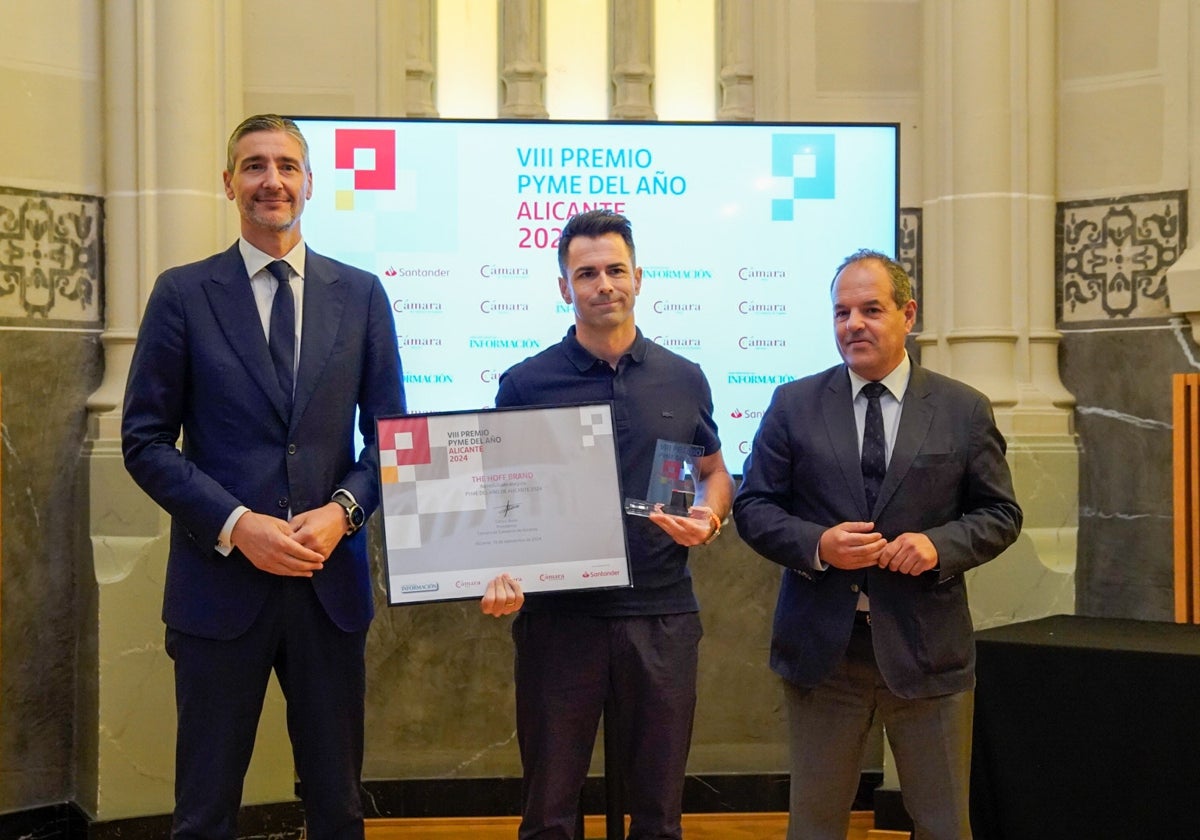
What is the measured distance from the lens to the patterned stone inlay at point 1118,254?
13.7ft

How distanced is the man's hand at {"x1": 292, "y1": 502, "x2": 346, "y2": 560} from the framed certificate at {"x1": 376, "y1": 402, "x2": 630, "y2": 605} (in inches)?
5.0

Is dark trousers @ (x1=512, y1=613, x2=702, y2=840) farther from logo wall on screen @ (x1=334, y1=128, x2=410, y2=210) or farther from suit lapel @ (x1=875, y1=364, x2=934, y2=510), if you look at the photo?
logo wall on screen @ (x1=334, y1=128, x2=410, y2=210)

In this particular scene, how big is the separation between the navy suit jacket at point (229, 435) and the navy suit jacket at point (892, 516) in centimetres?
85

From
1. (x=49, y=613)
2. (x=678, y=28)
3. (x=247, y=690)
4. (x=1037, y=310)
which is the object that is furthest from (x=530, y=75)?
(x=247, y=690)

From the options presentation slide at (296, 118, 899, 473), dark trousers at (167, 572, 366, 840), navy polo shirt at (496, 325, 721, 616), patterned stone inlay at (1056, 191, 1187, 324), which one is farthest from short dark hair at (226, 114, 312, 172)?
patterned stone inlay at (1056, 191, 1187, 324)

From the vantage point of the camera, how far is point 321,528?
7.94ft

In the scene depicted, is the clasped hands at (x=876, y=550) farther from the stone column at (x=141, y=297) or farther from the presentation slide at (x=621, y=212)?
the stone column at (x=141, y=297)

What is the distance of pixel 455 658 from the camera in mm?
4453

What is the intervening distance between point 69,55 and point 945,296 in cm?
292

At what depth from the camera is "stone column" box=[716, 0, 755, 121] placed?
4.64 m

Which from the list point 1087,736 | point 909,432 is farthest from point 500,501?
point 1087,736

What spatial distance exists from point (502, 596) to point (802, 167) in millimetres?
2200

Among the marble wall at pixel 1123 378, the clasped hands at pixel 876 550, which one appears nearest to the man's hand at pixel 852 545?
the clasped hands at pixel 876 550

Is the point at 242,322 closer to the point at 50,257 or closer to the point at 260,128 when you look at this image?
the point at 260,128
